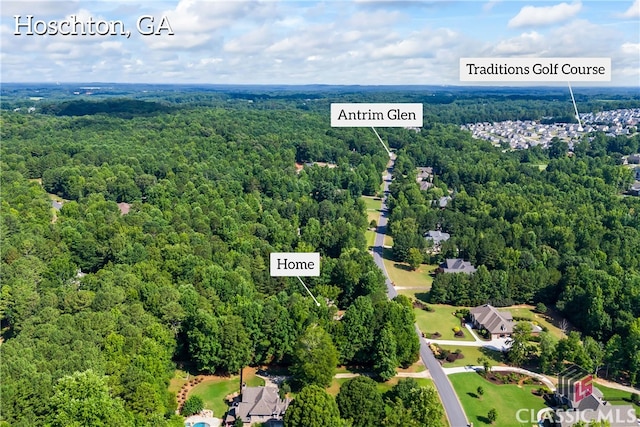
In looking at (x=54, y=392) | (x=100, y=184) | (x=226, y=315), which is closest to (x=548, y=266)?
(x=226, y=315)

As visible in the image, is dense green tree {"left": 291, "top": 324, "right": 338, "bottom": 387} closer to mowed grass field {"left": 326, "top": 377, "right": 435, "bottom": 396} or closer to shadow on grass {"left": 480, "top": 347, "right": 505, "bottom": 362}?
mowed grass field {"left": 326, "top": 377, "right": 435, "bottom": 396}

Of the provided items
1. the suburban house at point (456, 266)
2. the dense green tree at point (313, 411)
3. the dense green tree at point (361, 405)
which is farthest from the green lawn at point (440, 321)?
the dense green tree at point (313, 411)

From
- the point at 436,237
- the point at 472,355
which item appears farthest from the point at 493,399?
the point at 436,237

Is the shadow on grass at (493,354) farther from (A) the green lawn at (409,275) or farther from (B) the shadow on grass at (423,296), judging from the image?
(A) the green lawn at (409,275)

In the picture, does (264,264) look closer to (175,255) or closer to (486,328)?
(175,255)
